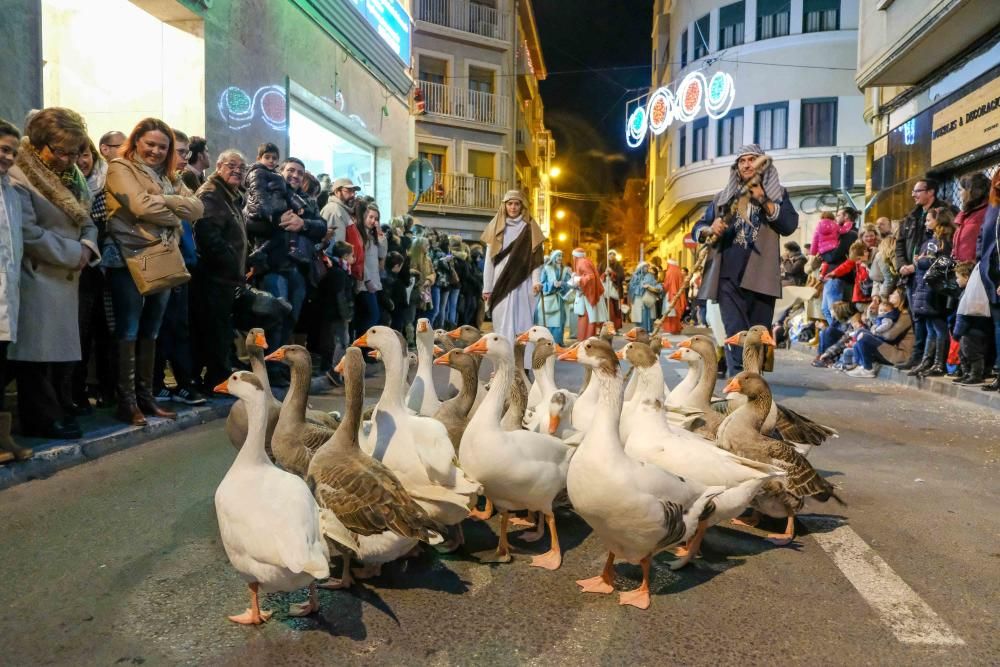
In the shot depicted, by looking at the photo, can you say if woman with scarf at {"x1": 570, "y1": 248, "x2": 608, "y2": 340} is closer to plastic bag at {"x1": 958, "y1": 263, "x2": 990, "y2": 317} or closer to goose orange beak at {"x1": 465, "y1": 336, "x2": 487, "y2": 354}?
plastic bag at {"x1": 958, "y1": 263, "x2": 990, "y2": 317}

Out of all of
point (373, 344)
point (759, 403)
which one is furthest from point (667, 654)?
point (373, 344)

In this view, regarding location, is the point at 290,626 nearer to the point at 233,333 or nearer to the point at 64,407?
the point at 64,407

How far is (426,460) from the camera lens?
13.1 feet

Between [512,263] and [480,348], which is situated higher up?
[512,263]

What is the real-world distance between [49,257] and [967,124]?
12994mm

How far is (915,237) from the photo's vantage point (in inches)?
431

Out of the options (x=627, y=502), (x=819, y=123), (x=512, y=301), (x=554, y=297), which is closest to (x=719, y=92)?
(x=554, y=297)

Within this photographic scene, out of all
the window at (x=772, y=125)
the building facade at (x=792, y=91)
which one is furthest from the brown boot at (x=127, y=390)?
the window at (x=772, y=125)

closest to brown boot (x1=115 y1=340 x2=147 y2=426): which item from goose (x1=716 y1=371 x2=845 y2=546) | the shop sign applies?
goose (x1=716 y1=371 x2=845 y2=546)

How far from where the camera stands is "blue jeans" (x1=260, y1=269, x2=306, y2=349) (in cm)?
836

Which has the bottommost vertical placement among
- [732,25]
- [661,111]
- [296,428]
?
[296,428]

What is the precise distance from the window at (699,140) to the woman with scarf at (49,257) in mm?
29739

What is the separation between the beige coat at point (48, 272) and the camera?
17.1ft

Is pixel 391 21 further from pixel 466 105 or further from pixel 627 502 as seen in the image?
pixel 466 105
